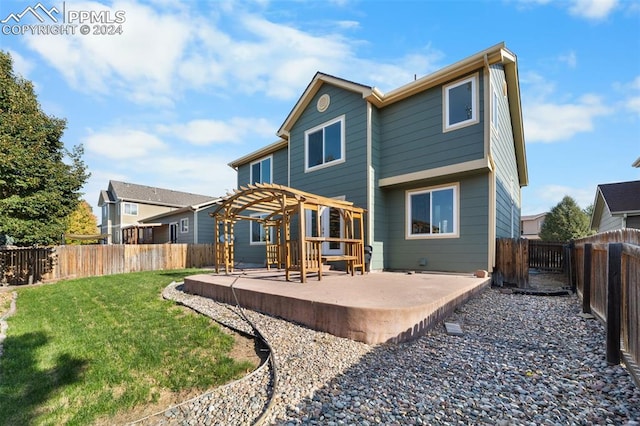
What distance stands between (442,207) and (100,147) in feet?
51.3

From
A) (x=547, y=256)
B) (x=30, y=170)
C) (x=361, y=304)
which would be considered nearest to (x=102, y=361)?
(x=361, y=304)

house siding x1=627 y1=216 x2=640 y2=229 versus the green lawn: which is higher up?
house siding x1=627 y1=216 x2=640 y2=229

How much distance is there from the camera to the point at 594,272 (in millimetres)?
4836

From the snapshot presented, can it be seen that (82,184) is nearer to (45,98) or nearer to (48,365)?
(45,98)

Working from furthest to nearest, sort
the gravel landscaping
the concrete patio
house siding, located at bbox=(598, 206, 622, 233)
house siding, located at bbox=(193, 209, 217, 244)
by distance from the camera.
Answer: house siding, located at bbox=(193, 209, 217, 244) < house siding, located at bbox=(598, 206, 622, 233) < the concrete patio < the gravel landscaping

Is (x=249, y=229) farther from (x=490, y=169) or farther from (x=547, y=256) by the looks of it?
(x=547, y=256)

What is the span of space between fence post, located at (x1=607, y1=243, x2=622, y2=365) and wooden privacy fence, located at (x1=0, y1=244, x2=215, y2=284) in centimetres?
1486

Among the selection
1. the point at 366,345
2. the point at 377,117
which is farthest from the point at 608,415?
the point at 377,117

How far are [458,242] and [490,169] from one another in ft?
6.64

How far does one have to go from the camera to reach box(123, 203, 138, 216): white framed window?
24.7 metres

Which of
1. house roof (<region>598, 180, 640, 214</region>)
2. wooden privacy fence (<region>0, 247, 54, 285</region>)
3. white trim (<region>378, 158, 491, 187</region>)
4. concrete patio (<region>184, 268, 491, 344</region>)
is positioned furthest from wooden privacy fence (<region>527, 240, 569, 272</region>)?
wooden privacy fence (<region>0, 247, 54, 285</region>)

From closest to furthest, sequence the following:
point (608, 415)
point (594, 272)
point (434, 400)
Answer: point (608, 415) < point (434, 400) < point (594, 272)

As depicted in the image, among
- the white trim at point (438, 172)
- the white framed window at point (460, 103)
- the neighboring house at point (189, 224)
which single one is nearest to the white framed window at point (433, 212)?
the white trim at point (438, 172)

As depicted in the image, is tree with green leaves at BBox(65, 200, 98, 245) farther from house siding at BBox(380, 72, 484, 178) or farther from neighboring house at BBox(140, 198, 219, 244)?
house siding at BBox(380, 72, 484, 178)
